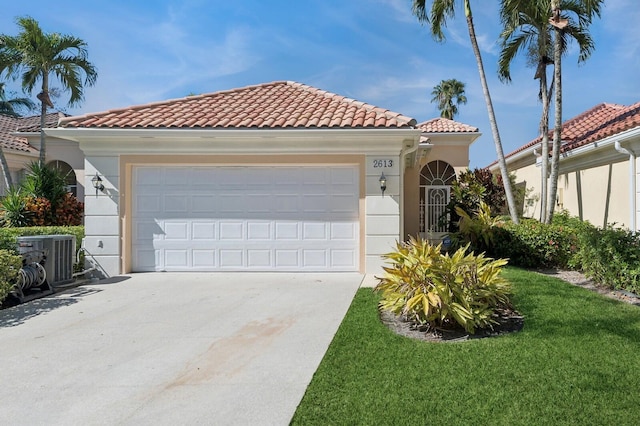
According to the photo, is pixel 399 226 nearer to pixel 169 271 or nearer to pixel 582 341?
pixel 582 341

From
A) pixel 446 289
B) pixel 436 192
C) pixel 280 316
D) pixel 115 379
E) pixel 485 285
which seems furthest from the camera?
pixel 436 192

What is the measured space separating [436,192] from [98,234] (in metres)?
13.2

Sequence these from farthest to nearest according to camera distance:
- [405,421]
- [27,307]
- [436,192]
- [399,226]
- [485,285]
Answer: [436,192] < [399,226] < [27,307] < [485,285] < [405,421]

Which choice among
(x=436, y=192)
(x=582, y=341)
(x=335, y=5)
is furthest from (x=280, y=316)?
(x=436, y=192)

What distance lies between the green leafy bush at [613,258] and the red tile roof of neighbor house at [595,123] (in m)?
3.55

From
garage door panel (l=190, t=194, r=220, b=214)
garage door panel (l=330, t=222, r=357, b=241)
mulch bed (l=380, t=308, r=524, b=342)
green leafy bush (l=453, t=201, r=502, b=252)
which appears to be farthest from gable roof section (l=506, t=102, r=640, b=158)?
garage door panel (l=190, t=194, r=220, b=214)

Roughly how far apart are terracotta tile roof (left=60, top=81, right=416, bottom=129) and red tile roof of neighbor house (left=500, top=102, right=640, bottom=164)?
6.28 m

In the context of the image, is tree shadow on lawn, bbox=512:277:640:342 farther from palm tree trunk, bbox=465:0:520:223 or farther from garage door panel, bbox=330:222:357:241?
palm tree trunk, bbox=465:0:520:223

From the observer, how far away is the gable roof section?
444 inches

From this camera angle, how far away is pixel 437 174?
1825cm

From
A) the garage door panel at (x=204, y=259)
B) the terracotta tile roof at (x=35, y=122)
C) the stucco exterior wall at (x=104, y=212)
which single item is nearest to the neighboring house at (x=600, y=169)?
the garage door panel at (x=204, y=259)

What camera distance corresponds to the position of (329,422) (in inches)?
124

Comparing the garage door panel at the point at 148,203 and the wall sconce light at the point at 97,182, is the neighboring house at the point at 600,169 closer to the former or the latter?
the garage door panel at the point at 148,203

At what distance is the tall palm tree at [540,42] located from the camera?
11.6m
